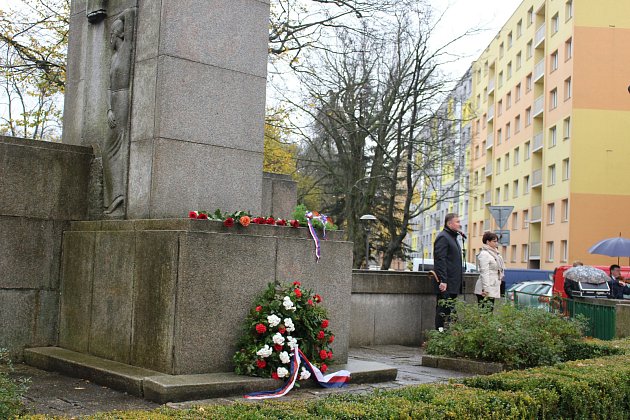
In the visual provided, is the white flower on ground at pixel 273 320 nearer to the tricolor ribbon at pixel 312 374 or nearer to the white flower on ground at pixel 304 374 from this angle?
the tricolor ribbon at pixel 312 374

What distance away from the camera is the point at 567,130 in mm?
49969

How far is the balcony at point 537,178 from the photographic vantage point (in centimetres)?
5568

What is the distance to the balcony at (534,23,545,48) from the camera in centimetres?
5616

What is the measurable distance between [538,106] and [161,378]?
53.9 metres

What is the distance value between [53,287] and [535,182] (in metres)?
51.6

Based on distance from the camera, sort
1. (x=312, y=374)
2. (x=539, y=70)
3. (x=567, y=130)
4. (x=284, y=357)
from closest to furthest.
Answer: (x=284, y=357) < (x=312, y=374) < (x=567, y=130) < (x=539, y=70)

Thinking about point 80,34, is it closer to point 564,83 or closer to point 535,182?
point 564,83

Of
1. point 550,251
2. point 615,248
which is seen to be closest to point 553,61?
point 550,251

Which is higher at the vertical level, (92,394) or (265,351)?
(265,351)

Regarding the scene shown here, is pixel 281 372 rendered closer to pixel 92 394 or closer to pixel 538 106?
pixel 92 394

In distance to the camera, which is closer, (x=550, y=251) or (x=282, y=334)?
(x=282, y=334)

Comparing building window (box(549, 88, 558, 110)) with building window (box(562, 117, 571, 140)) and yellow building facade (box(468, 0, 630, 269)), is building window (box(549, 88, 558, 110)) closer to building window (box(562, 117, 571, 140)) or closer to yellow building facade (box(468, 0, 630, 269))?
yellow building facade (box(468, 0, 630, 269))

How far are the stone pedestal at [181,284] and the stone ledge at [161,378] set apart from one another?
19 cm

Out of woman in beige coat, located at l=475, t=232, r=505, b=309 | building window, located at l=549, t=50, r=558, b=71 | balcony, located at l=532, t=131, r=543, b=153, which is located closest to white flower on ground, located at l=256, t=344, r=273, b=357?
woman in beige coat, located at l=475, t=232, r=505, b=309
